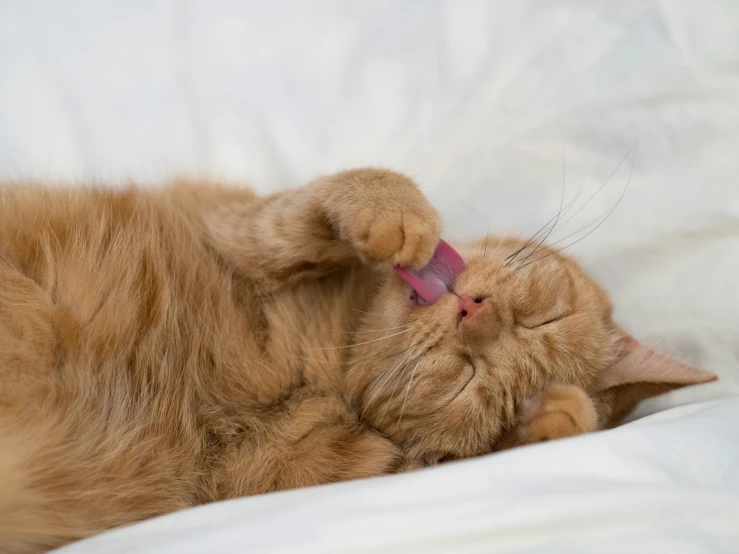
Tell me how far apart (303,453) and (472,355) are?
501 millimetres

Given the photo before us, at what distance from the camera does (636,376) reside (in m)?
1.67

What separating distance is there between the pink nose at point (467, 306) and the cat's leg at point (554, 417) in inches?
11.4

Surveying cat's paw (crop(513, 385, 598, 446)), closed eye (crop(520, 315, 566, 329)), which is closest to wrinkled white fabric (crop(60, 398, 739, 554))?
cat's paw (crop(513, 385, 598, 446))

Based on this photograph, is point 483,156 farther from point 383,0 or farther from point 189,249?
point 189,249

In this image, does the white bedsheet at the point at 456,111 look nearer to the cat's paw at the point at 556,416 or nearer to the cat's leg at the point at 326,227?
the cat's paw at the point at 556,416

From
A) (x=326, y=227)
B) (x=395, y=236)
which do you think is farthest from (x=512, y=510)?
(x=326, y=227)

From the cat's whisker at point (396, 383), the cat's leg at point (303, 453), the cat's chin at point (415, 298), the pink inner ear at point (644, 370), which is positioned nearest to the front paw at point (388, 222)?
the cat's chin at point (415, 298)

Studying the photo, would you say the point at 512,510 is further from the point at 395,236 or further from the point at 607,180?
the point at 607,180

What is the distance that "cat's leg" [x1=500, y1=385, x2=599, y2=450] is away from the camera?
4.76 feet

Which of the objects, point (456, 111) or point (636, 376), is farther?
point (456, 111)

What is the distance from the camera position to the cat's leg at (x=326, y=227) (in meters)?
1.52

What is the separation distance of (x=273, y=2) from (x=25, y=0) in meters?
0.89

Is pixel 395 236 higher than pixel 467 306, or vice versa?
pixel 395 236

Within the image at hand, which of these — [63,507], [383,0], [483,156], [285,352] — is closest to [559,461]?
[285,352]
